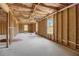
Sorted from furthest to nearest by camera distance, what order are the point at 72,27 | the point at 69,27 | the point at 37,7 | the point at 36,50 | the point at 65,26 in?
the point at 37,7, the point at 65,26, the point at 69,27, the point at 72,27, the point at 36,50

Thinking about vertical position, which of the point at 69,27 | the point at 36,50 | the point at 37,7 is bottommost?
the point at 36,50

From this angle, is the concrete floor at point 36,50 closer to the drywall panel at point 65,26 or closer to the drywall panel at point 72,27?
the drywall panel at point 72,27

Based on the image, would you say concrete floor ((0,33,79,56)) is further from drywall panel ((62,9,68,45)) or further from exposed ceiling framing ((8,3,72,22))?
exposed ceiling framing ((8,3,72,22))

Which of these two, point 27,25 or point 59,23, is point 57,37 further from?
point 27,25

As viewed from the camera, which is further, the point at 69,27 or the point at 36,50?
the point at 69,27

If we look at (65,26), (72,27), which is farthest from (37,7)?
(72,27)

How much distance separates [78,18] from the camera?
6277 millimetres

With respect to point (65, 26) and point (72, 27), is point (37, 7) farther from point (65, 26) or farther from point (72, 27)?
point (72, 27)

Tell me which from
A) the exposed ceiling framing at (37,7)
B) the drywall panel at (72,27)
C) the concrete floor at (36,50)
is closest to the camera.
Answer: the concrete floor at (36,50)

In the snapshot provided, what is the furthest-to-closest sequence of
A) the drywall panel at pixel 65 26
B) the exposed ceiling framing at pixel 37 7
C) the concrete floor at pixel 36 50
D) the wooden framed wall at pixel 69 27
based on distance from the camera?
the exposed ceiling framing at pixel 37 7 → the drywall panel at pixel 65 26 → the wooden framed wall at pixel 69 27 → the concrete floor at pixel 36 50

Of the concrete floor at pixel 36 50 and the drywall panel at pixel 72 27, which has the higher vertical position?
the drywall panel at pixel 72 27

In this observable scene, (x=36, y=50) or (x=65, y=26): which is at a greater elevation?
(x=65, y=26)

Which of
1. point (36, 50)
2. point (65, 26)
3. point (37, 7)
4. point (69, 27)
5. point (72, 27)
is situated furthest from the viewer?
point (37, 7)

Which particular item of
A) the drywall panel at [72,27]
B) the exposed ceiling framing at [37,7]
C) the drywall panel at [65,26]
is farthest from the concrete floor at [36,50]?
the exposed ceiling framing at [37,7]
